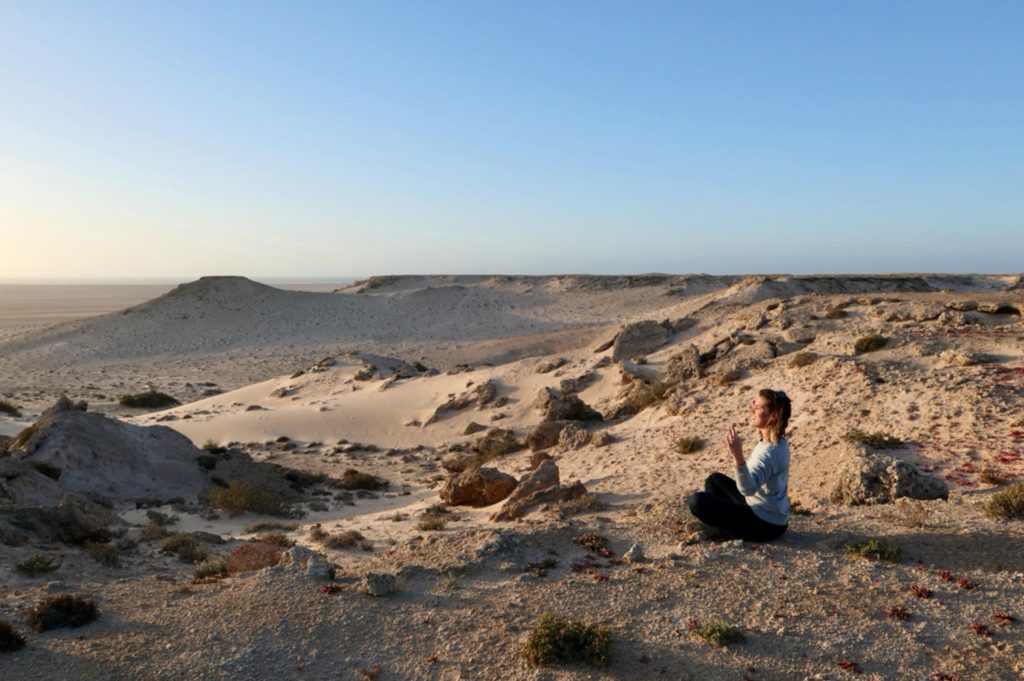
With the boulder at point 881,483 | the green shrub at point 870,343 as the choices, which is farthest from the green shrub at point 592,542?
the green shrub at point 870,343

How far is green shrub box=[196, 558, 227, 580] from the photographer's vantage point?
8195 millimetres

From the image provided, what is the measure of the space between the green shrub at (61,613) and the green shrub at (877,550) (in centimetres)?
713

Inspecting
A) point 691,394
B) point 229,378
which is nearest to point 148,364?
point 229,378

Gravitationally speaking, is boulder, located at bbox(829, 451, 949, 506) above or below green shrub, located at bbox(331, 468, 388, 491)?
above

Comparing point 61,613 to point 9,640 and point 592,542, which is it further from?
point 592,542

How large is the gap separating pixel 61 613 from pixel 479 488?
6.98 meters

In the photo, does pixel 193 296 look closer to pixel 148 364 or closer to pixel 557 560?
pixel 148 364

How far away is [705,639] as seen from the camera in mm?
5953

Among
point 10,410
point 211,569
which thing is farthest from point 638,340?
point 10,410

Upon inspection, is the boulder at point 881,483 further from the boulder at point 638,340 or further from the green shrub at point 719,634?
the boulder at point 638,340

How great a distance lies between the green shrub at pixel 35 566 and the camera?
7.88 m

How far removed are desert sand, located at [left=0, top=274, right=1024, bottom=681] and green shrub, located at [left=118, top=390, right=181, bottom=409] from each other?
1.91 feet

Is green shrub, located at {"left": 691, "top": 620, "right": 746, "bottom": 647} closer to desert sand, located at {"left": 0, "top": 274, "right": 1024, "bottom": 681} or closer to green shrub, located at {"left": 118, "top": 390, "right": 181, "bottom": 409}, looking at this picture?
desert sand, located at {"left": 0, "top": 274, "right": 1024, "bottom": 681}

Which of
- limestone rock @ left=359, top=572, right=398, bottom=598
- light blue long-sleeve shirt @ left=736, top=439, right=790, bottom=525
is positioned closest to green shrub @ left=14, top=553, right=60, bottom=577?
limestone rock @ left=359, top=572, right=398, bottom=598
